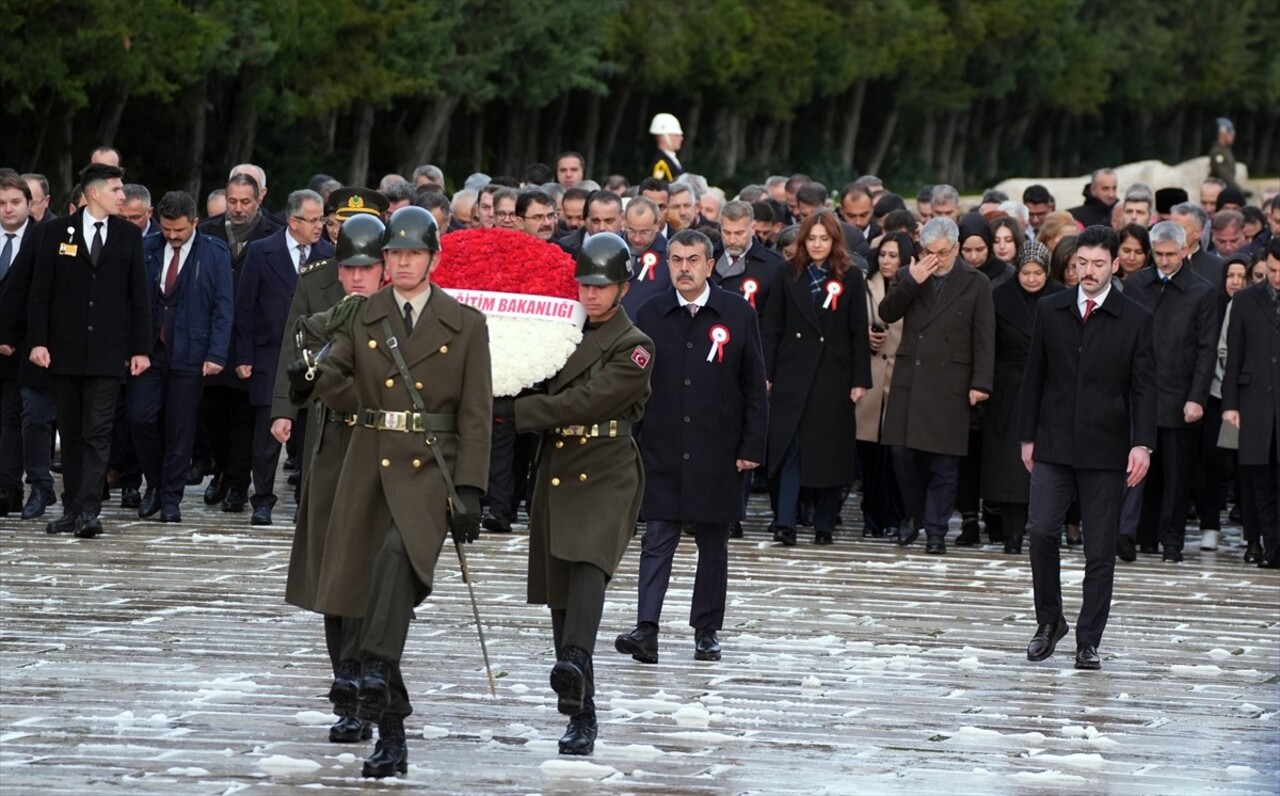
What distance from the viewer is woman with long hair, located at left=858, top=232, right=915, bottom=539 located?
17.6 metres

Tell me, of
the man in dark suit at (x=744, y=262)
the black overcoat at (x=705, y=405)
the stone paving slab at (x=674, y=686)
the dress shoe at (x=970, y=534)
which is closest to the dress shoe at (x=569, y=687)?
the stone paving slab at (x=674, y=686)

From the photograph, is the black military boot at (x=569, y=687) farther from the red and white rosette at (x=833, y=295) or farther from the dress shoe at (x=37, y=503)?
the dress shoe at (x=37, y=503)

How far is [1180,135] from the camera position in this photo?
328 feet

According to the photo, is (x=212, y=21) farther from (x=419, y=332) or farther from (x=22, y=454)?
(x=419, y=332)

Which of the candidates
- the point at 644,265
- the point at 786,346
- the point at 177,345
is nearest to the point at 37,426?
the point at 177,345

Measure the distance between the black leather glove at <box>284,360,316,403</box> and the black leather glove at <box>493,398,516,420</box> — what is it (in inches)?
41.4

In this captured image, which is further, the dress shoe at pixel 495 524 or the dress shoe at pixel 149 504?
the dress shoe at pixel 149 504

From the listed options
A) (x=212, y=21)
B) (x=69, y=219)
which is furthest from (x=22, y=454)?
(x=212, y=21)

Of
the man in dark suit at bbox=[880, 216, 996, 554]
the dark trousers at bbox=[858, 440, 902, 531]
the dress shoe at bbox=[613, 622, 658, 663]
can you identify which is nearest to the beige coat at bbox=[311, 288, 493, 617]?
the dress shoe at bbox=[613, 622, 658, 663]

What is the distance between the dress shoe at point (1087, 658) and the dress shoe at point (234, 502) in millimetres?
7293

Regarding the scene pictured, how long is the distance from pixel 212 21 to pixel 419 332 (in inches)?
1256

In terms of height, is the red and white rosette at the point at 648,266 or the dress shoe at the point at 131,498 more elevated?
the red and white rosette at the point at 648,266

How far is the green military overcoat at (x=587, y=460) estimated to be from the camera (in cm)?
1032

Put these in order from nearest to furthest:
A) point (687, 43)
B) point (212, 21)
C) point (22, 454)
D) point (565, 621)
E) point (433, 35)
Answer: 1. point (565, 621)
2. point (22, 454)
3. point (212, 21)
4. point (433, 35)
5. point (687, 43)
